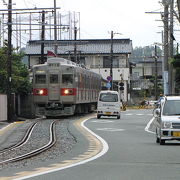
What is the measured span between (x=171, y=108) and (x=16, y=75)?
28.2m

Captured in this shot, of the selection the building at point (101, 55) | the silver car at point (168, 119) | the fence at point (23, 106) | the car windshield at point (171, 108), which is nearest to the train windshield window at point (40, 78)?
the fence at point (23, 106)

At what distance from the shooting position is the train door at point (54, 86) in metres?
37.5

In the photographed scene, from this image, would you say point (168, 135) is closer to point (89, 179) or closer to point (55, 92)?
point (89, 179)

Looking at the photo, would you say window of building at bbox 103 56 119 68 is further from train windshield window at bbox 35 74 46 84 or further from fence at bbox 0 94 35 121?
train windshield window at bbox 35 74 46 84

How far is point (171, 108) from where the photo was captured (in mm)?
18844

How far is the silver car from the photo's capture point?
1797cm

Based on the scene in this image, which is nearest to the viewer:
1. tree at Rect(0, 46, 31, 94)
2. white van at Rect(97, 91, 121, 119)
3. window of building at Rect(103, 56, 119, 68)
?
white van at Rect(97, 91, 121, 119)

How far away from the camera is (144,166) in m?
12.4

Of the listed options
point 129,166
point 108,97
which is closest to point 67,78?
point 108,97

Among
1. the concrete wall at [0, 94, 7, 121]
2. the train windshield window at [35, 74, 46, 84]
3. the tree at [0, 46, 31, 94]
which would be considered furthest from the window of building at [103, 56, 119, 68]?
the concrete wall at [0, 94, 7, 121]

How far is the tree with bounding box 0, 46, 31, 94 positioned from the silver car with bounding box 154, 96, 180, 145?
2493 centimetres

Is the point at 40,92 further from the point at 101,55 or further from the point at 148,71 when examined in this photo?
the point at 148,71

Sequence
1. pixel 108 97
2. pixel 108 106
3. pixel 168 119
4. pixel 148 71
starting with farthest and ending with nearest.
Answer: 1. pixel 148 71
2. pixel 108 97
3. pixel 108 106
4. pixel 168 119

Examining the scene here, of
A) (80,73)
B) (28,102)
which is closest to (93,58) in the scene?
(28,102)
